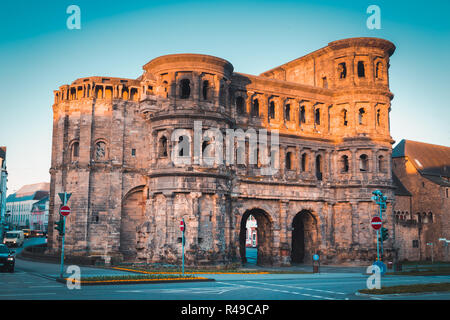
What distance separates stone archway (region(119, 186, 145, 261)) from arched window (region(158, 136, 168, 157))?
469 centimetres

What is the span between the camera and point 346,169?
43906mm

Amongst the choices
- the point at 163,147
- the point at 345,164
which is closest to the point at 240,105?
the point at 163,147

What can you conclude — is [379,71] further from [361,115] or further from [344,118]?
[344,118]

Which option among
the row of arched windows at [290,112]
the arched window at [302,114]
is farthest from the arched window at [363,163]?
the arched window at [302,114]

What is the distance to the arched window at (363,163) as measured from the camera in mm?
43019

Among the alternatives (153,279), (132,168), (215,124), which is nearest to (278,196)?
(215,124)

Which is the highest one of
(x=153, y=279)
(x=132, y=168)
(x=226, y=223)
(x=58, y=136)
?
(x=58, y=136)

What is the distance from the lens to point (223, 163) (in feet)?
118

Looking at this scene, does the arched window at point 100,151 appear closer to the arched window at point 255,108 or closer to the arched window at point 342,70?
the arched window at point 255,108

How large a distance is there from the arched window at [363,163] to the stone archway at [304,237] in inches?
251

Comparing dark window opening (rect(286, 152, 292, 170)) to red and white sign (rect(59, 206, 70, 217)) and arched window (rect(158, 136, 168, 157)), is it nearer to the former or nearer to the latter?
arched window (rect(158, 136, 168, 157))
